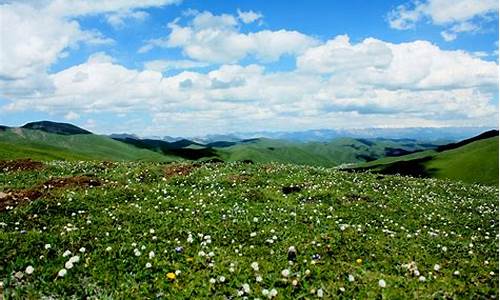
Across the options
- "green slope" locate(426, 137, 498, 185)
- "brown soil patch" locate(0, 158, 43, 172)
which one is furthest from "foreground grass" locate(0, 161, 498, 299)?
"green slope" locate(426, 137, 498, 185)

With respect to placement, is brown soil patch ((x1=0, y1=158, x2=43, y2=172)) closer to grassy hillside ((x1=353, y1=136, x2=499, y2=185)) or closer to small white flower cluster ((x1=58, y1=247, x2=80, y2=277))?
small white flower cluster ((x1=58, y1=247, x2=80, y2=277))

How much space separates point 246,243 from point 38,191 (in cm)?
1274

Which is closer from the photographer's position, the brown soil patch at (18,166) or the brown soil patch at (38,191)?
the brown soil patch at (38,191)

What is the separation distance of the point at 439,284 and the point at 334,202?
38.9ft

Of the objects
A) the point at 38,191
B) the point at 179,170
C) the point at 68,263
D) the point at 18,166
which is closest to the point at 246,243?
the point at 68,263

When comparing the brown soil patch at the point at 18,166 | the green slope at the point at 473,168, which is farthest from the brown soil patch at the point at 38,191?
the green slope at the point at 473,168

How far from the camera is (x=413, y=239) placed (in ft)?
53.4

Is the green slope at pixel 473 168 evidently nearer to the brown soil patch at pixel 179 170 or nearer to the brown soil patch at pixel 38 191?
the brown soil patch at pixel 179 170

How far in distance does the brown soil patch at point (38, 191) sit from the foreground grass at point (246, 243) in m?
0.79

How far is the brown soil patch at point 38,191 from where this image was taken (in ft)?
65.6

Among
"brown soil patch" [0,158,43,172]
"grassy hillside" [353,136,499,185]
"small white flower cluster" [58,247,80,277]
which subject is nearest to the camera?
"small white flower cluster" [58,247,80,277]

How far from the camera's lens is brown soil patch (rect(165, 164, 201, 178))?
30.6m

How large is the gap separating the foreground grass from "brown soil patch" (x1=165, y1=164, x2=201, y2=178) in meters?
3.67

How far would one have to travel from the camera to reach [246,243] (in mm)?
14859
